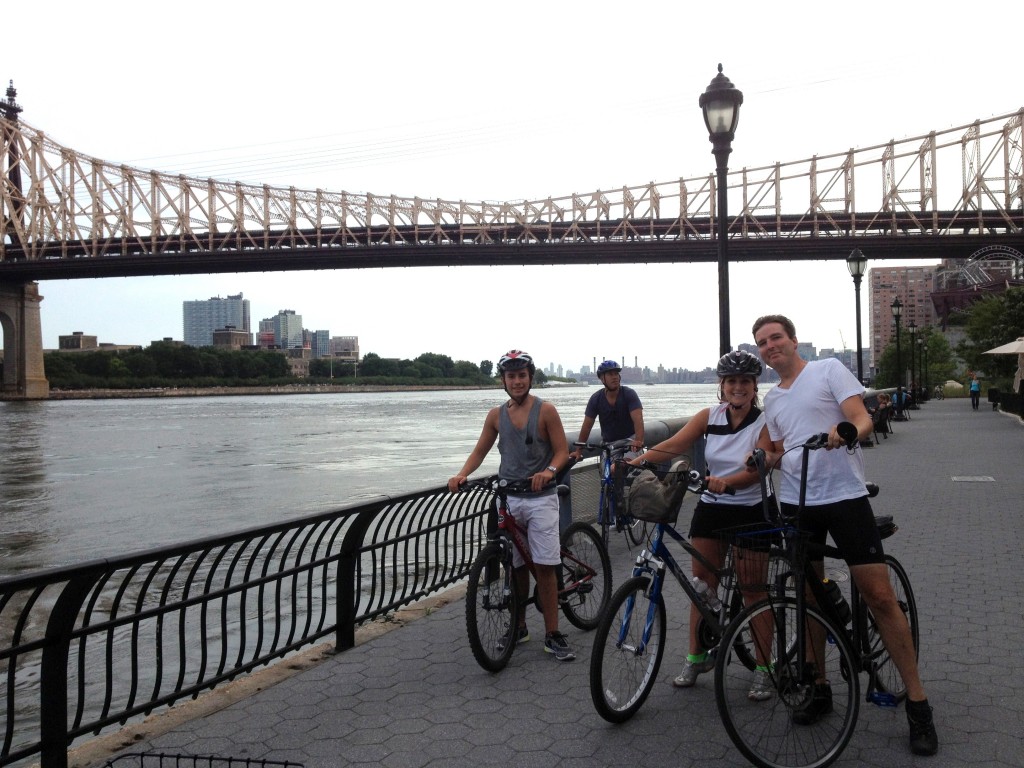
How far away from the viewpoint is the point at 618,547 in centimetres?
811

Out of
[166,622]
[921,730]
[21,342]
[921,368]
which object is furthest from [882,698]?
[21,342]

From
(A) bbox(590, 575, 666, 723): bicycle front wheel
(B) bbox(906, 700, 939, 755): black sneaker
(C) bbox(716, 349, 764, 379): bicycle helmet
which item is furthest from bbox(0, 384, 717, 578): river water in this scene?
(B) bbox(906, 700, 939, 755): black sneaker

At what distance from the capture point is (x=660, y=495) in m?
3.83

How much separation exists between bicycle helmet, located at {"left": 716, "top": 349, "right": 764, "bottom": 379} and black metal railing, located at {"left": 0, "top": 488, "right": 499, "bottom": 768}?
214cm

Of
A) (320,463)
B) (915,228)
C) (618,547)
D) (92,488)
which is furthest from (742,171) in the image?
(618,547)

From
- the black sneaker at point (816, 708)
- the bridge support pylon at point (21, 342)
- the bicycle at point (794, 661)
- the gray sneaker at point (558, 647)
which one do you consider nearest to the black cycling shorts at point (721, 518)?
the bicycle at point (794, 661)

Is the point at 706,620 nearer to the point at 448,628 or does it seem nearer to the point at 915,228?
the point at 448,628

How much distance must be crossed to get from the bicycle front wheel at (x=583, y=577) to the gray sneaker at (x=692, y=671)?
38.0 inches

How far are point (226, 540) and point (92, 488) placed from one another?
18706mm

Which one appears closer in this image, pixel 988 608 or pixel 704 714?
pixel 704 714

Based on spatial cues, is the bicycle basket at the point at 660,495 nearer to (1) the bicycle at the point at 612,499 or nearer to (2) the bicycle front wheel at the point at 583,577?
(2) the bicycle front wheel at the point at 583,577

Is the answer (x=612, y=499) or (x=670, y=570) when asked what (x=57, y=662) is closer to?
(x=670, y=570)

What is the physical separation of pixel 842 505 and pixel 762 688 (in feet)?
2.78

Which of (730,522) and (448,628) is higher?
(730,522)
